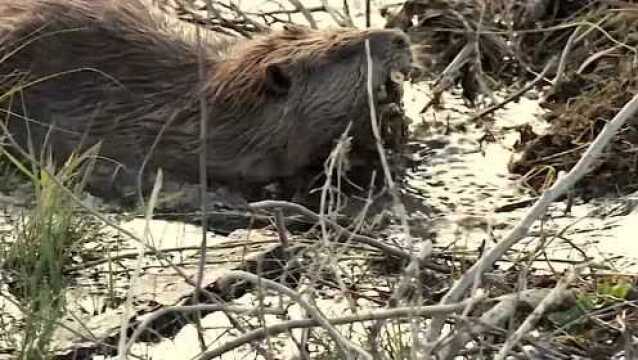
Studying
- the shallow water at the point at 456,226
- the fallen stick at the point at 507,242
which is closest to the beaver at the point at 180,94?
the shallow water at the point at 456,226

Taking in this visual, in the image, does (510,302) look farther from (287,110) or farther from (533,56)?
(533,56)

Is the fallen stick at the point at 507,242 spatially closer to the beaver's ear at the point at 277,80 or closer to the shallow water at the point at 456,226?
the shallow water at the point at 456,226

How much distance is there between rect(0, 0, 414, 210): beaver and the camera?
4.70 m

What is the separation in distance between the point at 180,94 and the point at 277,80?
33 cm

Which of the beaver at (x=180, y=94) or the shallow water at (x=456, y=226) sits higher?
the beaver at (x=180, y=94)

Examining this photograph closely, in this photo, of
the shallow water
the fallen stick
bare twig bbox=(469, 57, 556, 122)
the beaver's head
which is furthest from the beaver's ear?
the fallen stick

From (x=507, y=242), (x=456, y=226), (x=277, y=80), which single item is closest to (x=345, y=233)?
(x=507, y=242)

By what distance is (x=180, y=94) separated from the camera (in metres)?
4.79

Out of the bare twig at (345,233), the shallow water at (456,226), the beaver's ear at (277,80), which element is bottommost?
the shallow water at (456,226)

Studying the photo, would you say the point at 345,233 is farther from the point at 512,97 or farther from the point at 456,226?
the point at 512,97

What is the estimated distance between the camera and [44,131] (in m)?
4.77

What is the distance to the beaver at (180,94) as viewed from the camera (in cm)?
470

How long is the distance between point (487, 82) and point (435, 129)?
29 cm

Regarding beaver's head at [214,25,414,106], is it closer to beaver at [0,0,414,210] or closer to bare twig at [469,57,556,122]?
beaver at [0,0,414,210]
